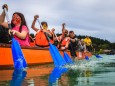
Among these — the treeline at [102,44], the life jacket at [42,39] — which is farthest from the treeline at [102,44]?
the life jacket at [42,39]

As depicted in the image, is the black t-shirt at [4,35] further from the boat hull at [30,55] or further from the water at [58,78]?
the water at [58,78]

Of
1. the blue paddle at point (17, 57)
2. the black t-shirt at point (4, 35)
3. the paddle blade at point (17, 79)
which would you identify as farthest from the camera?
the black t-shirt at point (4, 35)

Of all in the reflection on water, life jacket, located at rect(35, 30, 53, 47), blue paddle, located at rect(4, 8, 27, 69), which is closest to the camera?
the reflection on water

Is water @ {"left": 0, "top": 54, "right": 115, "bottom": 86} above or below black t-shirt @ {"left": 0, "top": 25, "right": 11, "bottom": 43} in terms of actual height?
below

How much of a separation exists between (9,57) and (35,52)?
218 cm

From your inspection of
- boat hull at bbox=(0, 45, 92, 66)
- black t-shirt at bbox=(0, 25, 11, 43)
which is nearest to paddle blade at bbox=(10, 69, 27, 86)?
boat hull at bbox=(0, 45, 92, 66)

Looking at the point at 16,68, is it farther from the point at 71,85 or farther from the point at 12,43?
the point at 71,85

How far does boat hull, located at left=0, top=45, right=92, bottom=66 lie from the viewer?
8.12 m

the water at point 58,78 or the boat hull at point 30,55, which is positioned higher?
the boat hull at point 30,55

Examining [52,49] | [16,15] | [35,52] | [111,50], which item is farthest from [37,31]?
[111,50]

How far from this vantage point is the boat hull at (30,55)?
8125 mm

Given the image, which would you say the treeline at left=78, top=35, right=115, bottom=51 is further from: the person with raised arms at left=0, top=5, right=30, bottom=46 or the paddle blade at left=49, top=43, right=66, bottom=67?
the person with raised arms at left=0, top=5, right=30, bottom=46

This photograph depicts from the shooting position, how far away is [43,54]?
11.7 m

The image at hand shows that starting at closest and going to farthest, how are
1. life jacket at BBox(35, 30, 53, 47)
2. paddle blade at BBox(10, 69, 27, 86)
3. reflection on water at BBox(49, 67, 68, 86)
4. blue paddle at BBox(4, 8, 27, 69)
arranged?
paddle blade at BBox(10, 69, 27, 86)
reflection on water at BBox(49, 67, 68, 86)
blue paddle at BBox(4, 8, 27, 69)
life jacket at BBox(35, 30, 53, 47)
